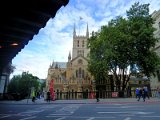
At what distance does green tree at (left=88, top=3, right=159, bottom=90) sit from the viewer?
4112 cm

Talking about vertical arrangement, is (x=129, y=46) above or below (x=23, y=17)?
above

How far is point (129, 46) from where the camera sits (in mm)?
41438

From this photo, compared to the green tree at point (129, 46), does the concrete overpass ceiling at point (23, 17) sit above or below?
below

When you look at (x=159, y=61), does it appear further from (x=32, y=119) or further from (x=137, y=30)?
(x=32, y=119)

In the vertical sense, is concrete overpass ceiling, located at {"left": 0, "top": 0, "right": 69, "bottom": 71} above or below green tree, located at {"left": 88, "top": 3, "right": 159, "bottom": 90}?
below

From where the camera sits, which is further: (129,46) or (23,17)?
(129,46)

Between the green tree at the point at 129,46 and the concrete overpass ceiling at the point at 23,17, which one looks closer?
the concrete overpass ceiling at the point at 23,17

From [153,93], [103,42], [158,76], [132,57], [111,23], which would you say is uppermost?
[111,23]

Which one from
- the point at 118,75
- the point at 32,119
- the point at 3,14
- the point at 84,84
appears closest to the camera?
the point at 3,14

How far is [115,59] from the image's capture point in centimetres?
4166

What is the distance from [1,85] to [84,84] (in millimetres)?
42539

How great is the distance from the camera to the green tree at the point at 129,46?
41125 mm

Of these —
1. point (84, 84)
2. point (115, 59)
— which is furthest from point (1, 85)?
point (84, 84)

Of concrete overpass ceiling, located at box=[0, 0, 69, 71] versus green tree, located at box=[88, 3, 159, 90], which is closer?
concrete overpass ceiling, located at box=[0, 0, 69, 71]
